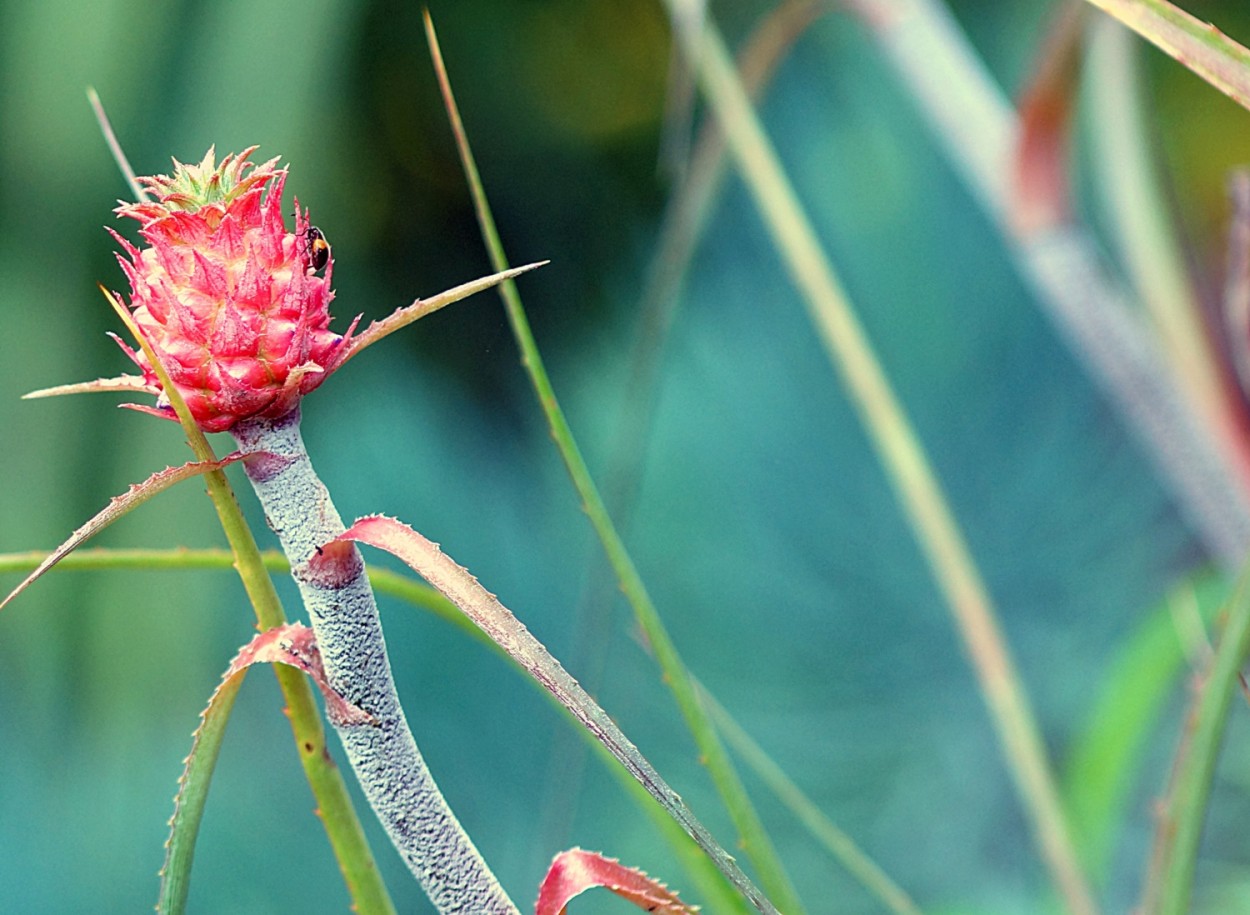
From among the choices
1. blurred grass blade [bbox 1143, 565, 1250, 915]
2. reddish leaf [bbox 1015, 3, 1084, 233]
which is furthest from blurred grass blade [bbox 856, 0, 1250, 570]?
blurred grass blade [bbox 1143, 565, 1250, 915]

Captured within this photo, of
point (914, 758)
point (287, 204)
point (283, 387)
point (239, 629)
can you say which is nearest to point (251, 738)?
point (239, 629)

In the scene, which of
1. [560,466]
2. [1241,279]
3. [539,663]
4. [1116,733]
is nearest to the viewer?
[539,663]

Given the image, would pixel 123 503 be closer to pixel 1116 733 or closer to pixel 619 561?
pixel 619 561

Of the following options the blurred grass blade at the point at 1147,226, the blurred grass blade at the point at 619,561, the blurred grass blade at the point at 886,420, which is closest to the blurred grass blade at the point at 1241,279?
the blurred grass blade at the point at 1147,226

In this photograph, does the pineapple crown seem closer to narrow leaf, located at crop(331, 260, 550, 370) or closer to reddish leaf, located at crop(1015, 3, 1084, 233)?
narrow leaf, located at crop(331, 260, 550, 370)

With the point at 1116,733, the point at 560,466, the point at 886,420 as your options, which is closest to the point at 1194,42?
the point at 886,420

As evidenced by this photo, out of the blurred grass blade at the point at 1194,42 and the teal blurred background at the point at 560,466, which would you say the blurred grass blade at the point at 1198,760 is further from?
the teal blurred background at the point at 560,466
